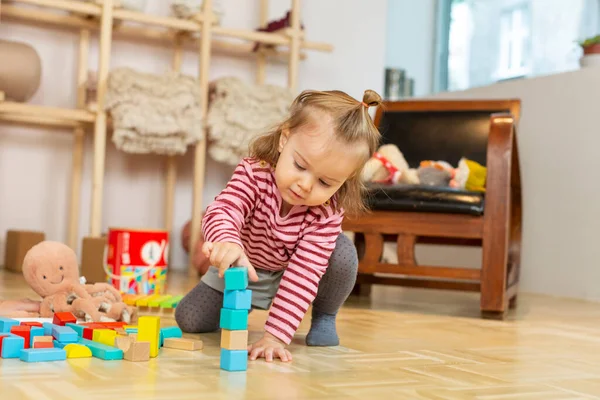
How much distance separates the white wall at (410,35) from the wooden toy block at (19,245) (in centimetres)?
278

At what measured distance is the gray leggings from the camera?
1451 mm

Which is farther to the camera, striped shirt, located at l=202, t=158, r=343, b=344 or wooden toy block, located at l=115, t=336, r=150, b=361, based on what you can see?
striped shirt, located at l=202, t=158, r=343, b=344

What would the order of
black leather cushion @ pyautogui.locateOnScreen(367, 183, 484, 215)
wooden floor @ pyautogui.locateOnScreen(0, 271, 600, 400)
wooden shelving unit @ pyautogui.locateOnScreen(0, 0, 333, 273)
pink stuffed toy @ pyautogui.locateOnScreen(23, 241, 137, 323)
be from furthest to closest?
wooden shelving unit @ pyautogui.locateOnScreen(0, 0, 333, 273) → black leather cushion @ pyautogui.locateOnScreen(367, 183, 484, 215) → pink stuffed toy @ pyautogui.locateOnScreen(23, 241, 137, 323) → wooden floor @ pyautogui.locateOnScreen(0, 271, 600, 400)

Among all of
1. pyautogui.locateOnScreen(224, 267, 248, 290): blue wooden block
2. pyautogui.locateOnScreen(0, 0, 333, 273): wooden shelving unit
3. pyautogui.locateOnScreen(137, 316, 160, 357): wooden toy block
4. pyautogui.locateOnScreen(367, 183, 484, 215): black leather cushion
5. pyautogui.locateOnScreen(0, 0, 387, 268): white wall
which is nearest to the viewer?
pyautogui.locateOnScreen(224, 267, 248, 290): blue wooden block

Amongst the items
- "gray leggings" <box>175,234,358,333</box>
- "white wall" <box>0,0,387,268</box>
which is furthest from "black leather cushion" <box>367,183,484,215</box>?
"white wall" <box>0,0,387,268</box>

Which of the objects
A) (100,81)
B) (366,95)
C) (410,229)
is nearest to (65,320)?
(366,95)

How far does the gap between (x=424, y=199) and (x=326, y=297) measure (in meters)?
0.76

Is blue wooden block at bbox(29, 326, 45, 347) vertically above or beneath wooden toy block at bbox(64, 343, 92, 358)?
above

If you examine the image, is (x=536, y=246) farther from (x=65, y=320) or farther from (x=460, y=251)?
(x=65, y=320)

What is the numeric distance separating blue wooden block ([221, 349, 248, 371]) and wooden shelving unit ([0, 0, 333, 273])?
185cm

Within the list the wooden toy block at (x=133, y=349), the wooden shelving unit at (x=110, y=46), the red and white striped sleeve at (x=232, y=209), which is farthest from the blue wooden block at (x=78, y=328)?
the wooden shelving unit at (x=110, y=46)

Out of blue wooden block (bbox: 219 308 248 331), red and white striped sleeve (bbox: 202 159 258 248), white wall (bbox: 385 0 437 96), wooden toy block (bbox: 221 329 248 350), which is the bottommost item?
wooden toy block (bbox: 221 329 248 350)

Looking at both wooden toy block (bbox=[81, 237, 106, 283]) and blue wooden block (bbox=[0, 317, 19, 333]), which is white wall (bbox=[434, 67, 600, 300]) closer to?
wooden toy block (bbox=[81, 237, 106, 283])

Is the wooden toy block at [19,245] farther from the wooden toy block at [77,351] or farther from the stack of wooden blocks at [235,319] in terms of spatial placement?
the stack of wooden blocks at [235,319]
